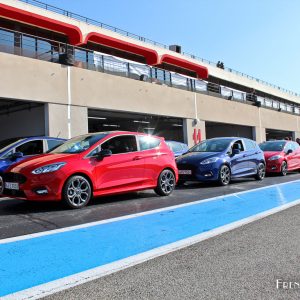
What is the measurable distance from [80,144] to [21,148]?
2.84 metres

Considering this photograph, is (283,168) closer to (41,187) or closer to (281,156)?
(281,156)

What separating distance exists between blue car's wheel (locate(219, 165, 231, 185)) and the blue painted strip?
3.51 metres

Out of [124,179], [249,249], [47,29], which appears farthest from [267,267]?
[47,29]

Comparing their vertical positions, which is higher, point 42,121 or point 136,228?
point 42,121

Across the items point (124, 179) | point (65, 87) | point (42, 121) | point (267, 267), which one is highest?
point (65, 87)

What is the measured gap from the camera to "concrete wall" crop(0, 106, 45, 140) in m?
17.5

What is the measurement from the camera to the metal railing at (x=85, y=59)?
1587 cm

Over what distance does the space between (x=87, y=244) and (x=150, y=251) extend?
87cm

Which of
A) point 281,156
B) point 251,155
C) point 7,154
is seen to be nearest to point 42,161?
point 7,154

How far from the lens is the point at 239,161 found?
42.4 ft

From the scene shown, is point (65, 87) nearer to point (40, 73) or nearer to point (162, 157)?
point (40, 73)

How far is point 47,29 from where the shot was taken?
2369 centimetres

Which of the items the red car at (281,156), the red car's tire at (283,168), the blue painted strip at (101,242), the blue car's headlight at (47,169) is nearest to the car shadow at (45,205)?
the blue car's headlight at (47,169)

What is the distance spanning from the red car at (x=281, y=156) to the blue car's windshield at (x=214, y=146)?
3471 mm
